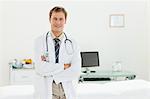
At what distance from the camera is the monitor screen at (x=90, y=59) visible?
5160 mm

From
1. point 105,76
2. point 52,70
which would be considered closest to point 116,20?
point 105,76

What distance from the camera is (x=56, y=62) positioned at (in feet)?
7.73

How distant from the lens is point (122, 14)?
5.60 meters

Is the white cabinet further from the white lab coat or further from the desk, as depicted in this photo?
the white lab coat

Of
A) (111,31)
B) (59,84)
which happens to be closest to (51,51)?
(59,84)

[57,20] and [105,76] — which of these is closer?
[57,20]

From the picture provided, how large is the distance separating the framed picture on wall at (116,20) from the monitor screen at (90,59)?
28.7 inches

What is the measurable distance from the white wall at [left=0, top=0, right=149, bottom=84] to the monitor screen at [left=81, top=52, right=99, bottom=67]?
308mm

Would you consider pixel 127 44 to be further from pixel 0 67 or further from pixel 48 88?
pixel 48 88

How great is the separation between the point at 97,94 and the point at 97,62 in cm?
247

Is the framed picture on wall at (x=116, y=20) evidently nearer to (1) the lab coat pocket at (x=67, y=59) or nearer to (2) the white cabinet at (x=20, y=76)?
(2) the white cabinet at (x=20, y=76)

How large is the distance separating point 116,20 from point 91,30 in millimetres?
516

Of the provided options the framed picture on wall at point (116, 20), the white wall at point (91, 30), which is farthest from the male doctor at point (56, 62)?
the framed picture on wall at point (116, 20)

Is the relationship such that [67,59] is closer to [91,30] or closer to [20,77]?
[20,77]
